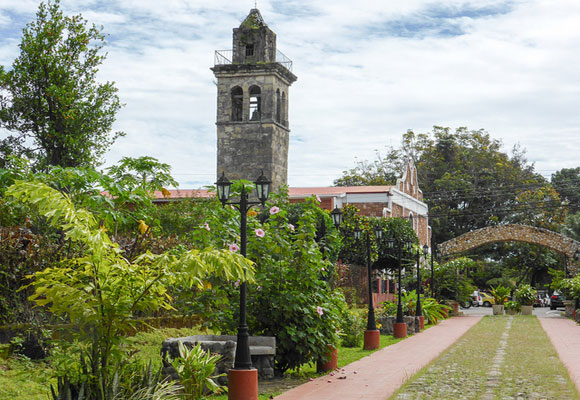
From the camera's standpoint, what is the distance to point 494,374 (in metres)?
12.8

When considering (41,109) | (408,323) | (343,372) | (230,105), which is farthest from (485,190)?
(343,372)

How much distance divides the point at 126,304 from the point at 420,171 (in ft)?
188

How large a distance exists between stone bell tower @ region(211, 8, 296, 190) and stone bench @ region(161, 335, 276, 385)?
25.8m

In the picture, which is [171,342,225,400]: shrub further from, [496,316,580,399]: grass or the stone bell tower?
the stone bell tower

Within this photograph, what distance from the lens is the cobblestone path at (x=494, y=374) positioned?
1066cm

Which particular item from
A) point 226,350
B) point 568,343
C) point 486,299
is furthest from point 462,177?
point 226,350

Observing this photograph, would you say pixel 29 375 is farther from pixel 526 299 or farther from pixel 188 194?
pixel 188 194

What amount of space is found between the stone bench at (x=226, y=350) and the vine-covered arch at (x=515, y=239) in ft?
107

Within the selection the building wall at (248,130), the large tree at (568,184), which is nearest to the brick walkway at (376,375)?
the building wall at (248,130)

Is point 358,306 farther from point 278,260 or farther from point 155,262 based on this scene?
point 155,262

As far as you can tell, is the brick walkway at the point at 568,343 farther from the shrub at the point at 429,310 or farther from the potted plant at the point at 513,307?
the potted plant at the point at 513,307

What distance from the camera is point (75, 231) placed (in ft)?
24.6

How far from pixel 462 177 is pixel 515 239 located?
1827 centimetres

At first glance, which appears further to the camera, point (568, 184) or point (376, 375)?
point (568, 184)
